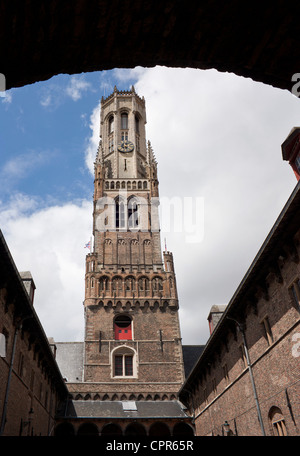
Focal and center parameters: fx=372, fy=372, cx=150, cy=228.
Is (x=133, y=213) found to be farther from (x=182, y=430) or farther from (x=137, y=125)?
(x=182, y=430)

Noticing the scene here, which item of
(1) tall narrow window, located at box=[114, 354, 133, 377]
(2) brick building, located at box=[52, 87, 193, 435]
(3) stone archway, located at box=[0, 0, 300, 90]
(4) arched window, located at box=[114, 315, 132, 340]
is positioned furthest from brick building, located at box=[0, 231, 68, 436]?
(4) arched window, located at box=[114, 315, 132, 340]

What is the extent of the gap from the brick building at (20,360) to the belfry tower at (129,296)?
11.8 metres

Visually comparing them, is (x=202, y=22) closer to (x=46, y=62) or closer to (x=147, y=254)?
(x=46, y=62)

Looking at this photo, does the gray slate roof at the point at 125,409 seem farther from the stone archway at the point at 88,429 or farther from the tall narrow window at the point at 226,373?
the tall narrow window at the point at 226,373

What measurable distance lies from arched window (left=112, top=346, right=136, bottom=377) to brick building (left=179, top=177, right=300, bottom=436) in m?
16.4

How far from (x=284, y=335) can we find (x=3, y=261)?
10.1m

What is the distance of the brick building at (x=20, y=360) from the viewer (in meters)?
14.5

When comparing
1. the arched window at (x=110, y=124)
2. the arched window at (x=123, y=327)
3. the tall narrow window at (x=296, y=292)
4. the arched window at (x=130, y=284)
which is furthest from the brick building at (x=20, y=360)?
the arched window at (x=110, y=124)

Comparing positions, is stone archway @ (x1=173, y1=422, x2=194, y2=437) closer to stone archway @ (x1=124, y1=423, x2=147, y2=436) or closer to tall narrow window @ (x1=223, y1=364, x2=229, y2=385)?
stone archway @ (x1=124, y1=423, x2=147, y2=436)

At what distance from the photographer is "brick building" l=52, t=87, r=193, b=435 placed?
31.3 meters

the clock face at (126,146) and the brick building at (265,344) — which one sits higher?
the clock face at (126,146)

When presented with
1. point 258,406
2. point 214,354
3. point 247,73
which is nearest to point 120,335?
point 214,354

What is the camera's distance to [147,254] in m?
43.2

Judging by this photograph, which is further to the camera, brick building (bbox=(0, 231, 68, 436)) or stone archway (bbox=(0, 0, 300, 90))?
brick building (bbox=(0, 231, 68, 436))
